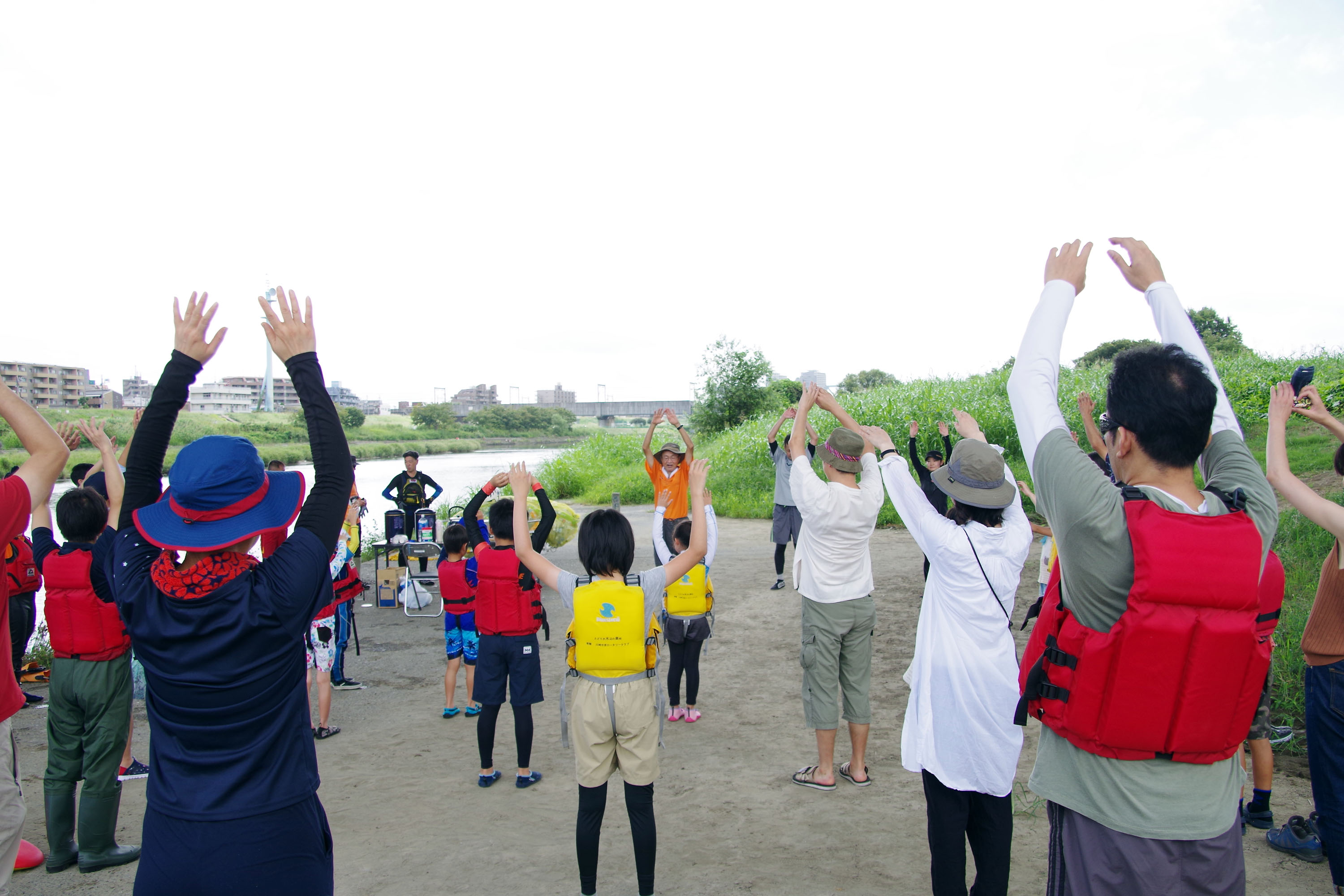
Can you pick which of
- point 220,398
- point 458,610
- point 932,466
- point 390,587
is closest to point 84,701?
point 458,610

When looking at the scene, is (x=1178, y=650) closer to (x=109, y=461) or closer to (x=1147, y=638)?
(x=1147, y=638)

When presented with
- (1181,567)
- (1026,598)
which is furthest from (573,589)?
(1026,598)

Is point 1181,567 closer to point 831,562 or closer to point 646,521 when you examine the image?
point 831,562

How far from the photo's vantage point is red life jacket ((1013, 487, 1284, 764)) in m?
1.56

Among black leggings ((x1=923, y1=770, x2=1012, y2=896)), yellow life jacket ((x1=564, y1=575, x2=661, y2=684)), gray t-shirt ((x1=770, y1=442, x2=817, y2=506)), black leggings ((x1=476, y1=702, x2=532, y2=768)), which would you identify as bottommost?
black leggings ((x1=476, y1=702, x2=532, y2=768))

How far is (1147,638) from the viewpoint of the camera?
1.58 meters

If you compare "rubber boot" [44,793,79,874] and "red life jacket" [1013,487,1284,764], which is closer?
"red life jacket" [1013,487,1284,764]

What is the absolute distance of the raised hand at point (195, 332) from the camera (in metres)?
2.14

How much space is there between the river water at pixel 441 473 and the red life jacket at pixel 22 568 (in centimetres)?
370

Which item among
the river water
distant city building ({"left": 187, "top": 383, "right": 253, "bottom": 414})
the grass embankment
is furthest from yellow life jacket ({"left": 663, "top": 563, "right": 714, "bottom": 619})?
Result: distant city building ({"left": 187, "top": 383, "right": 253, "bottom": 414})

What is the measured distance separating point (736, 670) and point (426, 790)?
296 cm

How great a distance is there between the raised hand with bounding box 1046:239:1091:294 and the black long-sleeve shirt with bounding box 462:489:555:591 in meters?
2.59

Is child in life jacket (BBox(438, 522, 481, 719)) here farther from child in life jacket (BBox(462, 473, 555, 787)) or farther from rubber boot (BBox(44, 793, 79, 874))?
rubber boot (BBox(44, 793, 79, 874))

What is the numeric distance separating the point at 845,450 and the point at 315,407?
115 inches
